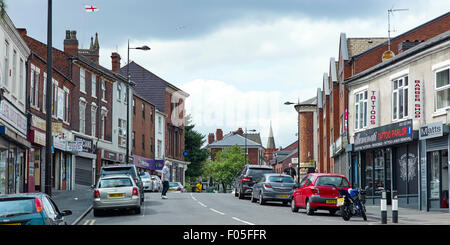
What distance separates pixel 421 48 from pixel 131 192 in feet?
43.5

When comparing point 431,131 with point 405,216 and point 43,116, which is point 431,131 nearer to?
point 405,216

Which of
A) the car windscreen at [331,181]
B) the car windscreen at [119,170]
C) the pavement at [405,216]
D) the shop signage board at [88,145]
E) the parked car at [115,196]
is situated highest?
the shop signage board at [88,145]

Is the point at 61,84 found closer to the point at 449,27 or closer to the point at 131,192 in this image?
the point at 131,192

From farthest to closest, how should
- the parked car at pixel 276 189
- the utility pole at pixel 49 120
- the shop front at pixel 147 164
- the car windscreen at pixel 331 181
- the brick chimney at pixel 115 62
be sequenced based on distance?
the brick chimney at pixel 115 62, the shop front at pixel 147 164, the parked car at pixel 276 189, the car windscreen at pixel 331 181, the utility pole at pixel 49 120

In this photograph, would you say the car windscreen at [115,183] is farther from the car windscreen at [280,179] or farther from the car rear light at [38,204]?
the car rear light at [38,204]

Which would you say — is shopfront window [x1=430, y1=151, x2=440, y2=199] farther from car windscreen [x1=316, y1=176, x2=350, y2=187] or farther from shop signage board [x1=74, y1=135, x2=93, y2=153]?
shop signage board [x1=74, y1=135, x2=93, y2=153]

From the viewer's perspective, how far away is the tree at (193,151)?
90812 mm

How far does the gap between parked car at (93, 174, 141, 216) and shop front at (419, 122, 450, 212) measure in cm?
1167

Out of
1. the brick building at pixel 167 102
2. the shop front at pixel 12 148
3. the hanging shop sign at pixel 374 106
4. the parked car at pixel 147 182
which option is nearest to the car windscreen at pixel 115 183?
the shop front at pixel 12 148

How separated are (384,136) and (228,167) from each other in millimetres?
89452

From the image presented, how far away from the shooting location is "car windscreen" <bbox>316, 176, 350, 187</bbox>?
2289 centimetres

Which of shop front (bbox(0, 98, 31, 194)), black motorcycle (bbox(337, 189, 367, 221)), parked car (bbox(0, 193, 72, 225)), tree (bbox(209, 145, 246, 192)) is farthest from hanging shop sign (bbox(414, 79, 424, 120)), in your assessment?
tree (bbox(209, 145, 246, 192))

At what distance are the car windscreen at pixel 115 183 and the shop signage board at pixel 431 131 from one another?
11.7m
